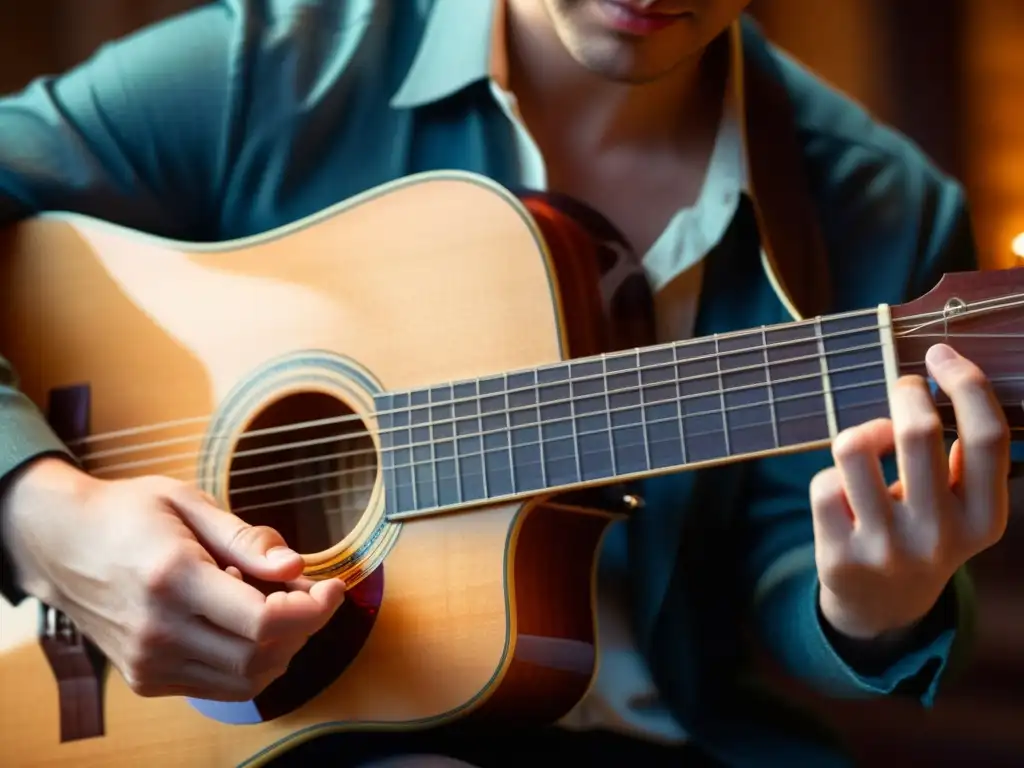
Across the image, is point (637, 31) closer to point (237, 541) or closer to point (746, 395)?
point (746, 395)

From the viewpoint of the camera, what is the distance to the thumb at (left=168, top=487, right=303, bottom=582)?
68 cm

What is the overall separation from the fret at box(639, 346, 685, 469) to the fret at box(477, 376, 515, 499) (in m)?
0.11

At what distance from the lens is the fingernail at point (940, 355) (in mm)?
600

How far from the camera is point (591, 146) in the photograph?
86 cm

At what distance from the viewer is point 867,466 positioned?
0.60 m

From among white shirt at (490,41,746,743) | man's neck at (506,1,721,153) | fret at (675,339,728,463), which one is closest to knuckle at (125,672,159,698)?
white shirt at (490,41,746,743)

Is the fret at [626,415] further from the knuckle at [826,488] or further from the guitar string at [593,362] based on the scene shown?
the knuckle at [826,488]

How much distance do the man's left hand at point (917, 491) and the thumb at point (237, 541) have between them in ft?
→ 1.18

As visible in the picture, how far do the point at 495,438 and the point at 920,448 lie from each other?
0.29m

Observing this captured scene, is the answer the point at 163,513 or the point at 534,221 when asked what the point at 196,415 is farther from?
the point at 534,221

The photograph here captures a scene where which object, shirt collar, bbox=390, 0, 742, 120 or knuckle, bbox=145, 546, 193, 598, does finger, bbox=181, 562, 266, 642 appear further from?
shirt collar, bbox=390, 0, 742, 120

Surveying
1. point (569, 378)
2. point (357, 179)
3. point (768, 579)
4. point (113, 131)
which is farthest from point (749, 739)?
point (113, 131)

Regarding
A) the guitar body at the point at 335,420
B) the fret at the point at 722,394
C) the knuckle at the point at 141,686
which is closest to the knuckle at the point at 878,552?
the fret at the point at 722,394

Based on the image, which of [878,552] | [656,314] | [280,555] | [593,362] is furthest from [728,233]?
[280,555]
